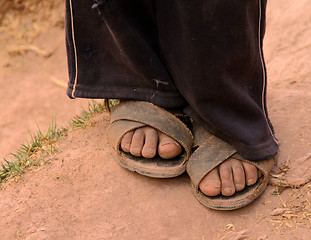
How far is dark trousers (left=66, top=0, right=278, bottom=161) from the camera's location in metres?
1.31

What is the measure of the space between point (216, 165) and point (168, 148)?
20cm

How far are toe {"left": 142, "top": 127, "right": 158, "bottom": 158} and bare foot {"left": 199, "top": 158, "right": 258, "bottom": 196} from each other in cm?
A: 22

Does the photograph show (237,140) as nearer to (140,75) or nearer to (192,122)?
(192,122)

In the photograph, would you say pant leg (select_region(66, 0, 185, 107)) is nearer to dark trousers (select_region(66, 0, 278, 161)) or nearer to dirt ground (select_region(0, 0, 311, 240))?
dark trousers (select_region(66, 0, 278, 161))

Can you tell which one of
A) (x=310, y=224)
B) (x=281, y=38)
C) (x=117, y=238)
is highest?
(x=117, y=238)

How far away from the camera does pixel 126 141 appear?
1.59 m

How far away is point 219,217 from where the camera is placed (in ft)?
4.86

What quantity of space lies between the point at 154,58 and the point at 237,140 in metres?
0.44

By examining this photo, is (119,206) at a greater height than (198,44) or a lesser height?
lesser

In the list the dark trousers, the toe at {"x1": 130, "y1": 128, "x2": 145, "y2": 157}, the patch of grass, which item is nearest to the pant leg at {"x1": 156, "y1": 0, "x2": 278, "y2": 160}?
the dark trousers

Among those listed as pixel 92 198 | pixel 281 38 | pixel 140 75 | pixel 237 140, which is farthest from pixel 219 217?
pixel 281 38

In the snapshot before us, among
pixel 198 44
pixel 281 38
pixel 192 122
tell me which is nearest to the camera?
pixel 198 44

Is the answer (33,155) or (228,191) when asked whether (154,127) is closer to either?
(228,191)

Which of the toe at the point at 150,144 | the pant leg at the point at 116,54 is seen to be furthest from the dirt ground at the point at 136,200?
the pant leg at the point at 116,54
